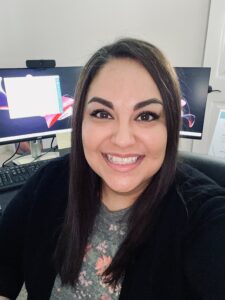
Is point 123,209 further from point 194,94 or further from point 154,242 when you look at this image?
point 194,94

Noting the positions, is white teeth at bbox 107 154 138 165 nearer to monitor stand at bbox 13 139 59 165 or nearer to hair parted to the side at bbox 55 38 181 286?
hair parted to the side at bbox 55 38 181 286

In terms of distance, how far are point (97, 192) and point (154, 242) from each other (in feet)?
0.85

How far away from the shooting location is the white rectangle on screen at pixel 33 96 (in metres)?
1.30

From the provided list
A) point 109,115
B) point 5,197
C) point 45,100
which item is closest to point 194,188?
point 109,115

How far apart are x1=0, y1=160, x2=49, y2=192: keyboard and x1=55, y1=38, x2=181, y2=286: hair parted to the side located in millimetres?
406

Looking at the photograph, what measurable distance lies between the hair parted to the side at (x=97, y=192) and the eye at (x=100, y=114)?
46 mm

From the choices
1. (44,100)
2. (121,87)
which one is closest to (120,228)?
(121,87)

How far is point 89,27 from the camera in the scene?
6.84 ft

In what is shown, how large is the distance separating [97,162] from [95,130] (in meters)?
0.09

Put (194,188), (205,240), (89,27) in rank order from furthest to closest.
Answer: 1. (89,27)
2. (194,188)
3. (205,240)

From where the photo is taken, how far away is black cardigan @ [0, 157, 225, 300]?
60 cm

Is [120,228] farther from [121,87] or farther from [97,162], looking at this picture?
[121,87]

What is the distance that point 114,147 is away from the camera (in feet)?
2.45

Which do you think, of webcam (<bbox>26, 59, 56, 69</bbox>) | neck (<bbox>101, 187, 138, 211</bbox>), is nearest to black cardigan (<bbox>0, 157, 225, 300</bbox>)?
neck (<bbox>101, 187, 138, 211</bbox>)
